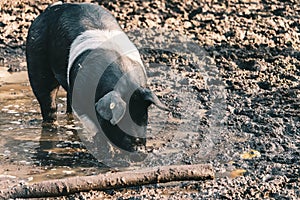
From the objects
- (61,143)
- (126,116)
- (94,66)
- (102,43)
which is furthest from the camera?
(61,143)

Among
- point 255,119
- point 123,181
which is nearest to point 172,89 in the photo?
point 255,119

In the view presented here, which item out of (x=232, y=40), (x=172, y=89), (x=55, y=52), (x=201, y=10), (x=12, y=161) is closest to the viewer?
(x=12, y=161)

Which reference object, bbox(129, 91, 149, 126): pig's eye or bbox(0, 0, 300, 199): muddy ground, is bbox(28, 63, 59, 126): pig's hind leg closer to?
bbox(0, 0, 300, 199): muddy ground

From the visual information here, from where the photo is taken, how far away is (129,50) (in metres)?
7.69

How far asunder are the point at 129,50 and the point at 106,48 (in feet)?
0.78

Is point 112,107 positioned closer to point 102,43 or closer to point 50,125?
point 102,43

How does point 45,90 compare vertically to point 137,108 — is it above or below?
below

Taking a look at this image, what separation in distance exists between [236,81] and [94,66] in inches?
112

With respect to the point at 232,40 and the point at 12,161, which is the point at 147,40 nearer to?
the point at 232,40

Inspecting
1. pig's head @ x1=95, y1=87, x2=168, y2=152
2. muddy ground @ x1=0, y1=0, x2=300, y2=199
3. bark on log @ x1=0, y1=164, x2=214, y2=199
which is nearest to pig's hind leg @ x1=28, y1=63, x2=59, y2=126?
muddy ground @ x1=0, y1=0, x2=300, y2=199

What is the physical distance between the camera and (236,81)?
9844 millimetres

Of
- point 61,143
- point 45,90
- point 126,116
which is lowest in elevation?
point 61,143

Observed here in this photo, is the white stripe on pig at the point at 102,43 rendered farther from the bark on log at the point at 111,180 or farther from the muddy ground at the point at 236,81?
the bark on log at the point at 111,180

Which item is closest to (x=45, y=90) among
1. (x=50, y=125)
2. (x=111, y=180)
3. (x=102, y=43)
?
(x=50, y=125)
